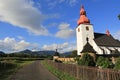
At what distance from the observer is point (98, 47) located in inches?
2749

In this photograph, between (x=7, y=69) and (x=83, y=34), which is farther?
(x=83, y=34)

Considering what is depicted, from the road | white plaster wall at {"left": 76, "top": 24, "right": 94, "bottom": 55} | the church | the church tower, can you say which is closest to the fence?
the road

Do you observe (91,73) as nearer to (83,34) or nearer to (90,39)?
(83,34)

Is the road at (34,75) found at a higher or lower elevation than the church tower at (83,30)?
lower

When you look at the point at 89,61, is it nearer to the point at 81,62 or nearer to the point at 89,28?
the point at 81,62

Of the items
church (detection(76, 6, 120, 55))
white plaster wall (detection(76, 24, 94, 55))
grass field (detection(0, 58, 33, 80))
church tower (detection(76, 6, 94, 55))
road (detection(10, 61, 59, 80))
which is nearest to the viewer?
road (detection(10, 61, 59, 80))

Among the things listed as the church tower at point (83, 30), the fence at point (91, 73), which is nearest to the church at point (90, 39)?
the church tower at point (83, 30)

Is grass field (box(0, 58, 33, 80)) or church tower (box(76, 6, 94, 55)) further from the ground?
church tower (box(76, 6, 94, 55))

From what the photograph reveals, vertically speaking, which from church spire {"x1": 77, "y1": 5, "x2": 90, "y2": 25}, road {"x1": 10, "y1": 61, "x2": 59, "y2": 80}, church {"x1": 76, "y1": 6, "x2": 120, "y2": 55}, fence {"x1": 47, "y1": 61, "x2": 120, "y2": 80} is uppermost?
church spire {"x1": 77, "y1": 5, "x2": 90, "y2": 25}

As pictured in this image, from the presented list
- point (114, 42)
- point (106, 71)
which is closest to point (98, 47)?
point (114, 42)

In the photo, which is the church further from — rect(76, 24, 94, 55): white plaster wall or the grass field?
the grass field

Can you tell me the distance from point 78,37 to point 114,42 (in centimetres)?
1470

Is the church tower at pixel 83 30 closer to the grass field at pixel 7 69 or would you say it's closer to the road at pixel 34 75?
the grass field at pixel 7 69

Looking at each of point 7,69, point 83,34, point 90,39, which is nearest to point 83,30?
point 83,34
